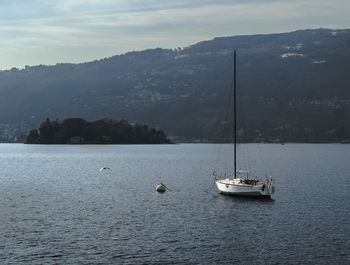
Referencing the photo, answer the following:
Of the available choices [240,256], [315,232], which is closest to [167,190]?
[315,232]

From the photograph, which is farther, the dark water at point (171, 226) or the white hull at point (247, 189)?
the white hull at point (247, 189)

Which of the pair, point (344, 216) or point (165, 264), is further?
point (344, 216)

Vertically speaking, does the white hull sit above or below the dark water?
above

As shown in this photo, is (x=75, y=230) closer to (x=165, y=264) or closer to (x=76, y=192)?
(x=165, y=264)

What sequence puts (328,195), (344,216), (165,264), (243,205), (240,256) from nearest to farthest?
1. (165,264)
2. (240,256)
3. (344,216)
4. (243,205)
5. (328,195)

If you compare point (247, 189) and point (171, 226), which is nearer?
point (171, 226)

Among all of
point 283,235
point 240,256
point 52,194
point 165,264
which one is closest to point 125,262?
point 165,264

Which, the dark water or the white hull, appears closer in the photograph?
the dark water

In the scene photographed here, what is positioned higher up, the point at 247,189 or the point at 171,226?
the point at 247,189

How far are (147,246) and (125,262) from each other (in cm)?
625

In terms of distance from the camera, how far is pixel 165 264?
4803 cm

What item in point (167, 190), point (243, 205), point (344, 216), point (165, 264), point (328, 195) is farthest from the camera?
point (167, 190)

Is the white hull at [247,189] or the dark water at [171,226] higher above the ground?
the white hull at [247,189]

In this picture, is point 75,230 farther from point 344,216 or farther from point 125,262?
point 344,216
